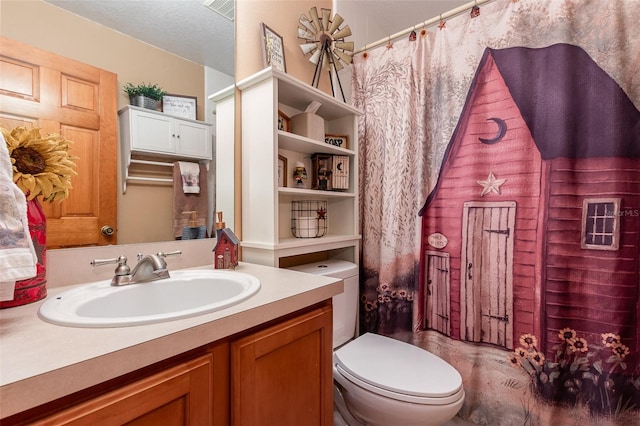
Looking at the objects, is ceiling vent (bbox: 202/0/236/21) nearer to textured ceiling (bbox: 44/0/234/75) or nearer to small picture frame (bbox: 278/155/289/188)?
textured ceiling (bbox: 44/0/234/75)

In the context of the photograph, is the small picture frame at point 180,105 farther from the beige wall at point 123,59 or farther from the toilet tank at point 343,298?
the toilet tank at point 343,298

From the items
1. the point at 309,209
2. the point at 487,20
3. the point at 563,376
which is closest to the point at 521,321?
the point at 563,376

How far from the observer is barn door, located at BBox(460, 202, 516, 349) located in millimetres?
1317

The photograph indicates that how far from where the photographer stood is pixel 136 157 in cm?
105

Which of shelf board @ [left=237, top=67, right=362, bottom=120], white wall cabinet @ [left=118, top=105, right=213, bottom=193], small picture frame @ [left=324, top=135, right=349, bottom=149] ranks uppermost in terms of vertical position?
shelf board @ [left=237, top=67, right=362, bottom=120]

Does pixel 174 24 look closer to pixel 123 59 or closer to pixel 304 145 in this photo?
pixel 123 59

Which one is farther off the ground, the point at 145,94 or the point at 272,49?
the point at 272,49

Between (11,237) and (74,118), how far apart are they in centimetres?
51

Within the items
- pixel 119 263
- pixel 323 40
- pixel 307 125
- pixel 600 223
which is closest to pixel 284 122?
pixel 307 125

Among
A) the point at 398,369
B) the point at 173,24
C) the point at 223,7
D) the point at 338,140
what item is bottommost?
the point at 398,369

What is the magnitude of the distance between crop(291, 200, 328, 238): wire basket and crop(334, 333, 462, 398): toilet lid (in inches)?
22.5

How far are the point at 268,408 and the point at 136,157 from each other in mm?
927

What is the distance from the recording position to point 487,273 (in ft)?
4.47

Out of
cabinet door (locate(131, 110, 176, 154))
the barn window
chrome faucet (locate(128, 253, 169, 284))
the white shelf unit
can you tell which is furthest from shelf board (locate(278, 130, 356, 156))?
the barn window
